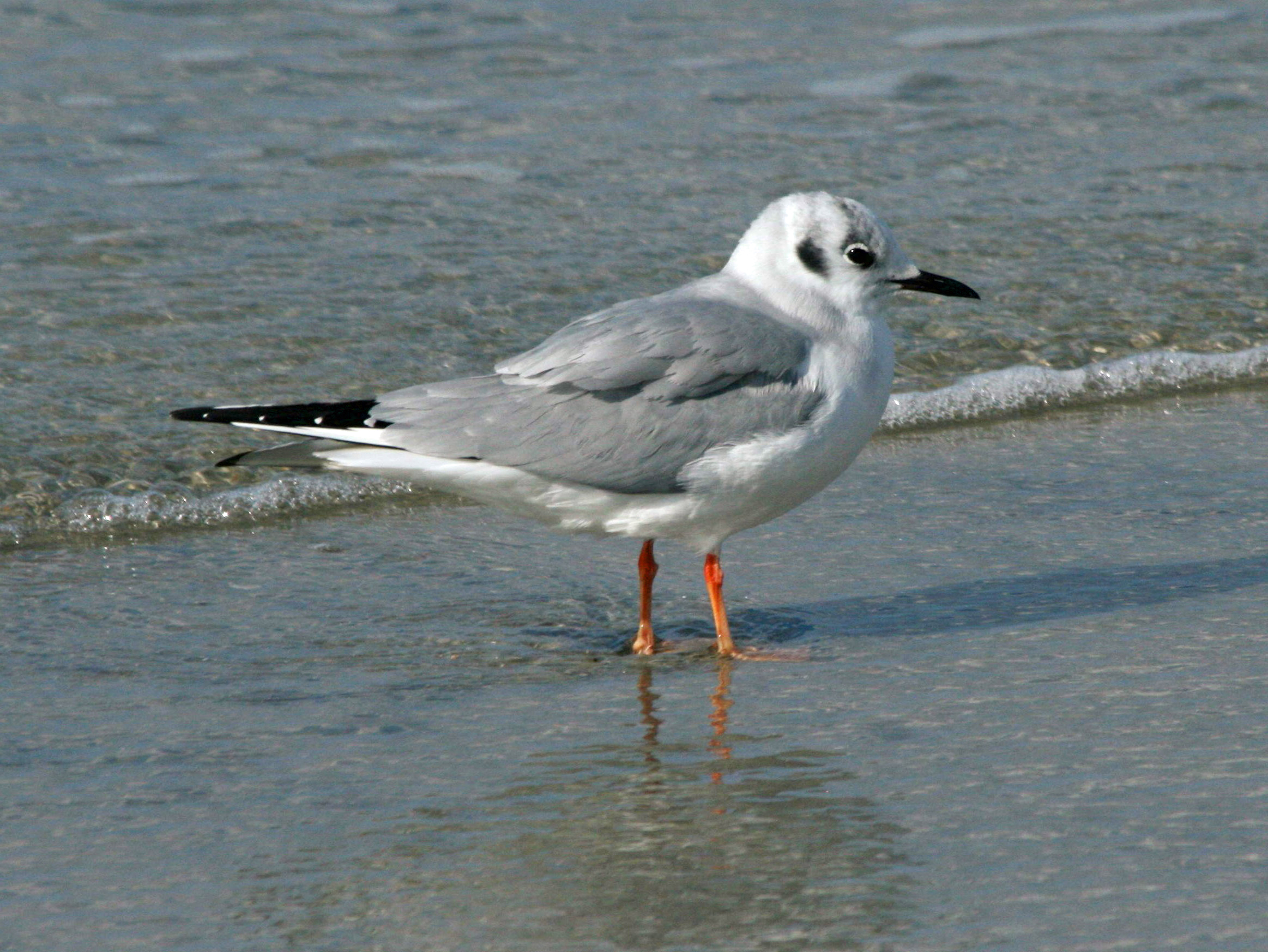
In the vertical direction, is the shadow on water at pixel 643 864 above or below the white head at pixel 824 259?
below

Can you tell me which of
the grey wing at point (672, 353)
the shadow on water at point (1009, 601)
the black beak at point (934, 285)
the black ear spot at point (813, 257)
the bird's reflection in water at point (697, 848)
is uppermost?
the black ear spot at point (813, 257)

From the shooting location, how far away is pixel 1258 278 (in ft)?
25.7

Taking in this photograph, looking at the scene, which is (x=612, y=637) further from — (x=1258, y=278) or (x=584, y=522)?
(x=1258, y=278)

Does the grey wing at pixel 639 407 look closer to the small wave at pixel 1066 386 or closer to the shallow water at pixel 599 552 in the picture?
the shallow water at pixel 599 552

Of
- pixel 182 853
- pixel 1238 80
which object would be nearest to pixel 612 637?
pixel 182 853

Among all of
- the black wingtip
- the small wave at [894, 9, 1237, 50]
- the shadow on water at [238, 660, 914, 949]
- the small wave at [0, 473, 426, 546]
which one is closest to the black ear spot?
the shadow on water at [238, 660, 914, 949]

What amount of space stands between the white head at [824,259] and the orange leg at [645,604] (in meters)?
0.73

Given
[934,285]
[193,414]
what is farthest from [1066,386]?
[193,414]

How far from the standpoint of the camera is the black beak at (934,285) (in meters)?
4.72

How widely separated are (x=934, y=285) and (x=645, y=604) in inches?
45.5

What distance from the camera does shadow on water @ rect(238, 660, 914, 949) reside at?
2957mm

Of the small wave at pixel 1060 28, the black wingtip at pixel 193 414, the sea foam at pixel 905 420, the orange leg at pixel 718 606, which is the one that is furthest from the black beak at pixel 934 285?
the small wave at pixel 1060 28

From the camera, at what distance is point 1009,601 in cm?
473

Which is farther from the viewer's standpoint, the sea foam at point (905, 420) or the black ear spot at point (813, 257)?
the sea foam at point (905, 420)
